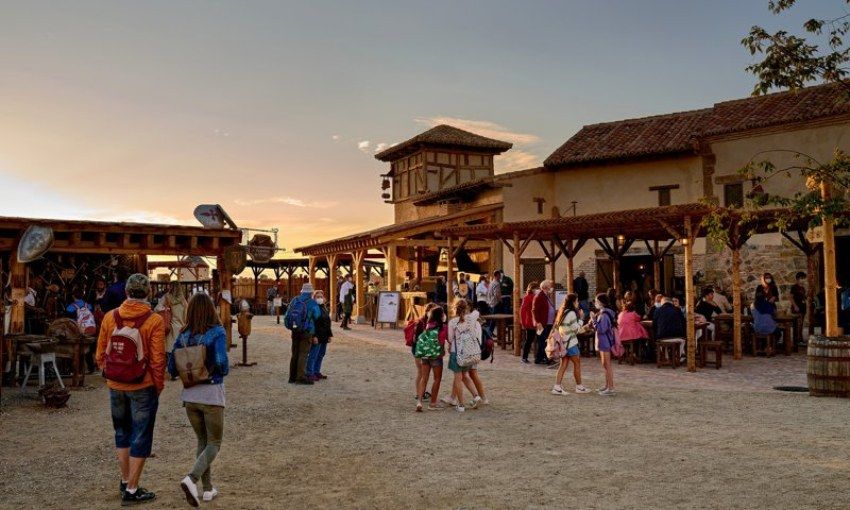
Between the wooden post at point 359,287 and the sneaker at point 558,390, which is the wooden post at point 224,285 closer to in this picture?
the sneaker at point 558,390

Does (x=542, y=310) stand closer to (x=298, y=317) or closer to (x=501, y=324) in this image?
(x=501, y=324)

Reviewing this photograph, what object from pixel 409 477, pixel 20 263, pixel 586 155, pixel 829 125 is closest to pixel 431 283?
pixel 586 155

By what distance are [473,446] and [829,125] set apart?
57.6 ft

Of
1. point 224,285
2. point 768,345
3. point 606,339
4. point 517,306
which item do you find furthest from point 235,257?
point 768,345

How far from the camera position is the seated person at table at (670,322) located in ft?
41.2

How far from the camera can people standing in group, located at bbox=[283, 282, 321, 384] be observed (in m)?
11.0

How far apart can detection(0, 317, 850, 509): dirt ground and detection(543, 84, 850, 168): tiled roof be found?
39.5 ft

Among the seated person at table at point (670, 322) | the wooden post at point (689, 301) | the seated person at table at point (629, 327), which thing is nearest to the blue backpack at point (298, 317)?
the seated person at table at point (629, 327)

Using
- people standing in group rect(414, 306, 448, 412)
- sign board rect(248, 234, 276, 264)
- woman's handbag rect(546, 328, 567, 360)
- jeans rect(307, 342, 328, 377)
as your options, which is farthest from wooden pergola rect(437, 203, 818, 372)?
people standing in group rect(414, 306, 448, 412)

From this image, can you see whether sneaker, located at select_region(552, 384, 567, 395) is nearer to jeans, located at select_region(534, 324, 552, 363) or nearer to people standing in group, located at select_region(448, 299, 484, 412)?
people standing in group, located at select_region(448, 299, 484, 412)

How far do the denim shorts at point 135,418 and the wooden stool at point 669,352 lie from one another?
32.2 ft

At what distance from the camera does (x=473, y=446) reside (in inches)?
271

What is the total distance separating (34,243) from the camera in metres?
11.7

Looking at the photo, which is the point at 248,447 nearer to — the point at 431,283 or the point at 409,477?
the point at 409,477
